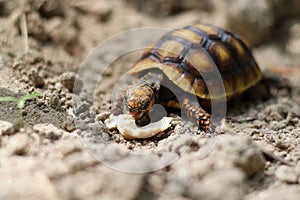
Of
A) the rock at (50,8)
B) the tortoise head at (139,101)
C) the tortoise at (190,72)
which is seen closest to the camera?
the tortoise head at (139,101)

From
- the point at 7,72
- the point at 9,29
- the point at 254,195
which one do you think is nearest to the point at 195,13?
the point at 9,29

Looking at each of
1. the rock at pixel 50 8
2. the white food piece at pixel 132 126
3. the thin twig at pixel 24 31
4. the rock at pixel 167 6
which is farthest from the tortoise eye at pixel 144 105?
the rock at pixel 167 6

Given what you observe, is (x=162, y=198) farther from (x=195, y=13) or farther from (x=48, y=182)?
(x=195, y=13)

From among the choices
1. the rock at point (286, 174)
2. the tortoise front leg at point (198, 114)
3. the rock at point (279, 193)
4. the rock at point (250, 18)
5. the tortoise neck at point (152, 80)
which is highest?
the rock at point (250, 18)

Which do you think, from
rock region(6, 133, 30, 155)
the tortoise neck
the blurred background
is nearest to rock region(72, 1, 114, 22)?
the blurred background

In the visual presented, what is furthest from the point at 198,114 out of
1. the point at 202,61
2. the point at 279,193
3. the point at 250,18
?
the point at 250,18

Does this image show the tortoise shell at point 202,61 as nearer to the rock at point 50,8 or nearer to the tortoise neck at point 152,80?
the tortoise neck at point 152,80

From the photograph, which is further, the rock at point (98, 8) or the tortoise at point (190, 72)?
the rock at point (98, 8)

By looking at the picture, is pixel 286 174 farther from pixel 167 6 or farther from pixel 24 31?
pixel 167 6

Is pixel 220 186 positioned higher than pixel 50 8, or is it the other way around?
pixel 50 8
